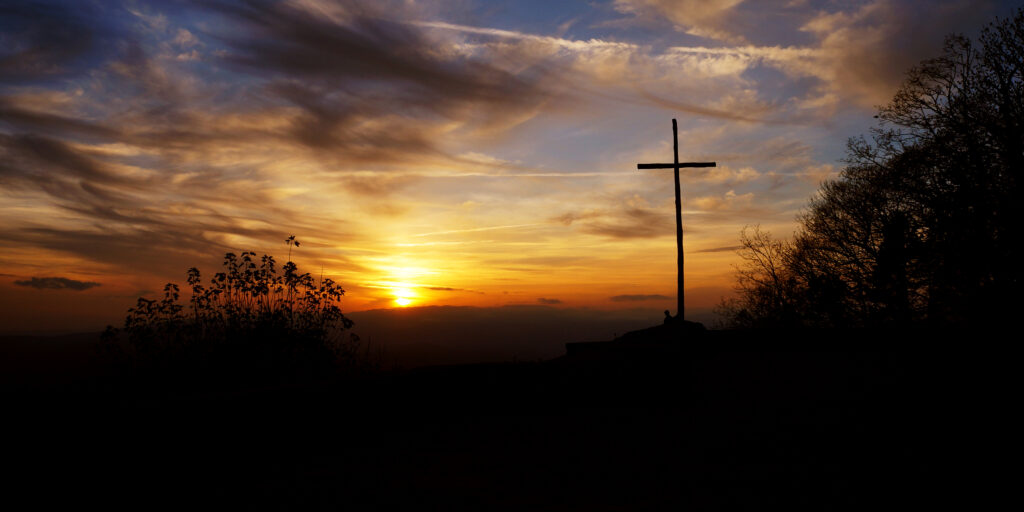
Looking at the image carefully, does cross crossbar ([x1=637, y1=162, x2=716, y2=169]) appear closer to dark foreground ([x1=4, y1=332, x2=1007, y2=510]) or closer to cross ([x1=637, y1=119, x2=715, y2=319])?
cross ([x1=637, y1=119, x2=715, y2=319])

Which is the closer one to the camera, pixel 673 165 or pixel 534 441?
pixel 534 441

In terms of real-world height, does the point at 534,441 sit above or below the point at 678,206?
below

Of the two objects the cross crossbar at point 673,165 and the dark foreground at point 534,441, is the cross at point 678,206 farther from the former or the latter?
the dark foreground at point 534,441

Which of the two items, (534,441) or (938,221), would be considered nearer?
(534,441)

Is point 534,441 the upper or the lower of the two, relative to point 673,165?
lower

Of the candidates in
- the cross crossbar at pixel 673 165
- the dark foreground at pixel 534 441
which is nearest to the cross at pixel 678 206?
the cross crossbar at pixel 673 165

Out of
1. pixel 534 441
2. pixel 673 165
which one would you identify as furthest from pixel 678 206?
pixel 534 441

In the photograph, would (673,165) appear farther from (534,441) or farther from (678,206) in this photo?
(534,441)

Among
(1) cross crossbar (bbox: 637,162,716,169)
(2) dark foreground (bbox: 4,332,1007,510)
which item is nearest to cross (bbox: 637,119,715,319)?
(1) cross crossbar (bbox: 637,162,716,169)

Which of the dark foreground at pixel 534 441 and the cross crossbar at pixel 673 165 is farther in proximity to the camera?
the cross crossbar at pixel 673 165

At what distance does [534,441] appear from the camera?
17.9 ft

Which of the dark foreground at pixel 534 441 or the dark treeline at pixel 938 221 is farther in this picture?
the dark treeline at pixel 938 221

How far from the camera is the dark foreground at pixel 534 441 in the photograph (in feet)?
12.7

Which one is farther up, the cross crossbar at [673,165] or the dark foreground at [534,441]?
the cross crossbar at [673,165]
